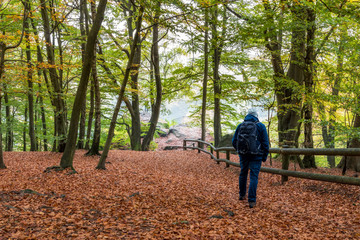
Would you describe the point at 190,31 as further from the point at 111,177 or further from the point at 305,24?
the point at 111,177

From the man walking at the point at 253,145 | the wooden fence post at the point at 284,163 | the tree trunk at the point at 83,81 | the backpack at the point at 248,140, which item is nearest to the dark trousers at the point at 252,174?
the man walking at the point at 253,145

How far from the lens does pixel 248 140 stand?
15.4ft

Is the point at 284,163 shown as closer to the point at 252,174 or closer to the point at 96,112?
the point at 252,174

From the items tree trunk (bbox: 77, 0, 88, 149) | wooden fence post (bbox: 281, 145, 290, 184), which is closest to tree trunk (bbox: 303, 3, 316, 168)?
wooden fence post (bbox: 281, 145, 290, 184)

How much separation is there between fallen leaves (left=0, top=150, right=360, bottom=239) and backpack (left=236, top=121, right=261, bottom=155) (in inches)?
41.1

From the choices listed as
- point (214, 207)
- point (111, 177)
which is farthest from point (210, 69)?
point (214, 207)

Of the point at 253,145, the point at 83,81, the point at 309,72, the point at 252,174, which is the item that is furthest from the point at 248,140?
the point at 309,72

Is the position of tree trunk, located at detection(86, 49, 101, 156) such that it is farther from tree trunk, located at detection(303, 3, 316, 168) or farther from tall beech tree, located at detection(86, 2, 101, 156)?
tree trunk, located at detection(303, 3, 316, 168)

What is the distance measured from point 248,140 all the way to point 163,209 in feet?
6.54

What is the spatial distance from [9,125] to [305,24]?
1600 cm

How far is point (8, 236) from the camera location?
314cm

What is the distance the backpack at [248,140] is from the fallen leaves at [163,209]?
3.42ft

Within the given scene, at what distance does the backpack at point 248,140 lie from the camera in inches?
184

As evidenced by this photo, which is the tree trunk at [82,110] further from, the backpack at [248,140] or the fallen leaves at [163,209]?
the backpack at [248,140]
